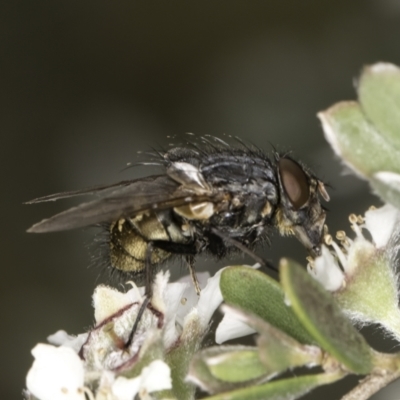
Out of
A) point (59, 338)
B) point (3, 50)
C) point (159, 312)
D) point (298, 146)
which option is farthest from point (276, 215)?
point (3, 50)

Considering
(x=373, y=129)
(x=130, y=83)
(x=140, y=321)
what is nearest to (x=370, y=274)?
(x=373, y=129)

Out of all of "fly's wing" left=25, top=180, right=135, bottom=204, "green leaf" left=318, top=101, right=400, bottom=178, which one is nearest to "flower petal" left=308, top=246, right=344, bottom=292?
"green leaf" left=318, top=101, right=400, bottom=178

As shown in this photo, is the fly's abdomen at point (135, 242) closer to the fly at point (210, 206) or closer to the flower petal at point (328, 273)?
the fly at point (210, 206)

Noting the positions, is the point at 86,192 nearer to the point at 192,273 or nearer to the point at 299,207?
the point at 192,273

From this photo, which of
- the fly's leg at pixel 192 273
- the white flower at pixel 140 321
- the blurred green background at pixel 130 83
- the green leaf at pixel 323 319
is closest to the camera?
the green leaf at pixel 323 319

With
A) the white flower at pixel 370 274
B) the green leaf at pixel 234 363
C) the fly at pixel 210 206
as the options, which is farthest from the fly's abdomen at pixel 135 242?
the green leaf at pixel 234 363

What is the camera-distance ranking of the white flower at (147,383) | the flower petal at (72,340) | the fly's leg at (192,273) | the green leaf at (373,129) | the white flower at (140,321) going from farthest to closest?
the fly's leg at (192,273) < the flower petal at (72,340) < the white flower at (140,321) < the white flower at (147,383) < the green leaf at (373,129)
